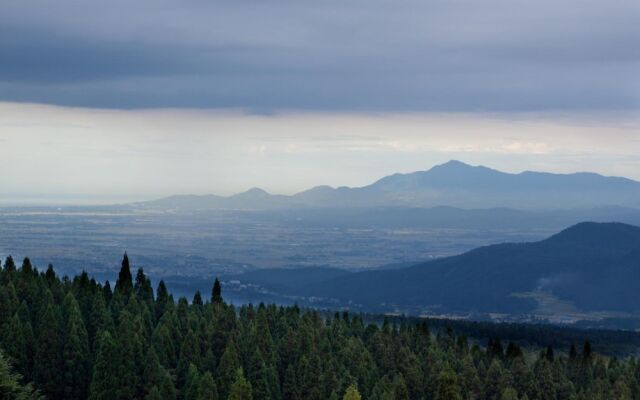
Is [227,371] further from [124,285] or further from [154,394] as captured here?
[124,285]

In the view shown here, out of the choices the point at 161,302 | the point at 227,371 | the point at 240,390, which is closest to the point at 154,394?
the point at 240,390

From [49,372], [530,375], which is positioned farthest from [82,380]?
[530,375]

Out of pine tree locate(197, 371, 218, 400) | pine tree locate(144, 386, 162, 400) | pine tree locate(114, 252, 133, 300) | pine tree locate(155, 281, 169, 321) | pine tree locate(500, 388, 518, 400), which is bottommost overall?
pine tree locate(500, 388, 518, 400)

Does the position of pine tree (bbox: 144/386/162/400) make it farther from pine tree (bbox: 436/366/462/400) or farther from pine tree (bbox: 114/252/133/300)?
pine tree (bbox: 114/252/133/300)

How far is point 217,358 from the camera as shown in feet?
364

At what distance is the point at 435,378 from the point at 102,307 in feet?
126

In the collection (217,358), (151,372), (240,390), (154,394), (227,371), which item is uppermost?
(240,390)

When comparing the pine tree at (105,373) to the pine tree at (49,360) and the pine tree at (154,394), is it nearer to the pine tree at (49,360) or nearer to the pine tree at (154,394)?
the pine tree at (154,394)

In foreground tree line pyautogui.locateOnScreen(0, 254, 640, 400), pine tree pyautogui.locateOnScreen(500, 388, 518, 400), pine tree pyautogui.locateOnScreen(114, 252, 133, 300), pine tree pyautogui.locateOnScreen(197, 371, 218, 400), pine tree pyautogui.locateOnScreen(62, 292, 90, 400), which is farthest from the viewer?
pine tree pyautogui.locateOnScreen(114, 252, 133, 300)

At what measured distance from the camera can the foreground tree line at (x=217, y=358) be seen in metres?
92.6

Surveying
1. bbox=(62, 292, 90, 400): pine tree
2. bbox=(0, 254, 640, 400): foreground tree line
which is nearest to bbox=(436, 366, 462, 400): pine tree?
bbox=(0, 254, 640, 400): foreground tree line

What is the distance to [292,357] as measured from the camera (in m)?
115

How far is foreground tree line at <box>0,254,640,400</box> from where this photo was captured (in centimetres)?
9262

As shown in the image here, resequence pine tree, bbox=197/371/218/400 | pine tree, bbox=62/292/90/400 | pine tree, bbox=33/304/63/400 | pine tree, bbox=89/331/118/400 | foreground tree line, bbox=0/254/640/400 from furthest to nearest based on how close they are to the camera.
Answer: pine tree, bbox=62/292/90/400
pine tree, bbox=33/304/63/400
foreground tree line, bbox=0/254/640/400
pine tree, bbox=89/331/118/400
pine tree, bbox=197/371/218/400
